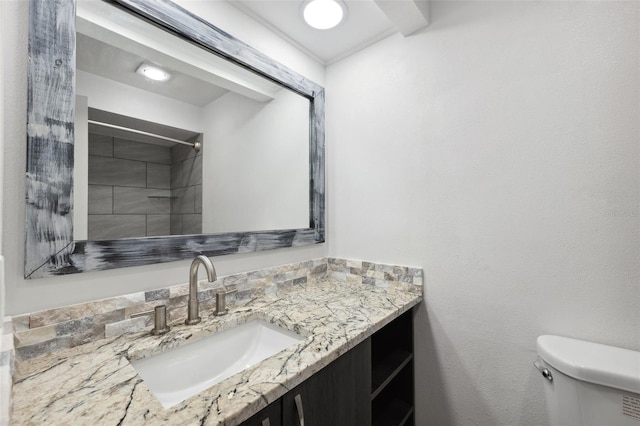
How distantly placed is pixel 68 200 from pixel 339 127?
1.32 meters

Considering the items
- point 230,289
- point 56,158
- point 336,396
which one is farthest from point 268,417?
point 56,158

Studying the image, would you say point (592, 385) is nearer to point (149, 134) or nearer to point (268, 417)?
point (268, 417)

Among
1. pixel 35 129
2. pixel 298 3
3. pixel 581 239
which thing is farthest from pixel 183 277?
pixel 581 239

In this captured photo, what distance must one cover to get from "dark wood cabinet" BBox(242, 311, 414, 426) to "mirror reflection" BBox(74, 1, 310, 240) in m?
0.73

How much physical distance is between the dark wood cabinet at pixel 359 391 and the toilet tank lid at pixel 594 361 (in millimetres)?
574

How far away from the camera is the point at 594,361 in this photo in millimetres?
813

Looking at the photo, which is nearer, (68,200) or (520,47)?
(68,200)

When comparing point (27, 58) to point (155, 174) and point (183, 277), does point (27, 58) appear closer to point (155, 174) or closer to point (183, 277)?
point (155, 174)

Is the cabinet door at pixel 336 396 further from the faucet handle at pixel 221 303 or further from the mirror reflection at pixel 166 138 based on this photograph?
the mirror reflection at pixel 166 138

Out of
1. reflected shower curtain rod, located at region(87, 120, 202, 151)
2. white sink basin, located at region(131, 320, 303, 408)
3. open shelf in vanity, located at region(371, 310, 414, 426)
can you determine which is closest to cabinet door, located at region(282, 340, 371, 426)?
white sink basin, located at region(131, 320, 303, 408)

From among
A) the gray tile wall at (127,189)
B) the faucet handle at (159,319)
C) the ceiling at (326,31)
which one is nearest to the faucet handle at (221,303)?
the faucet handle at (159,319)

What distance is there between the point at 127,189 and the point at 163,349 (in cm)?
56

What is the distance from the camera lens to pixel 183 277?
1.05m

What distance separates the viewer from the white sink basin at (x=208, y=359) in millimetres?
845
